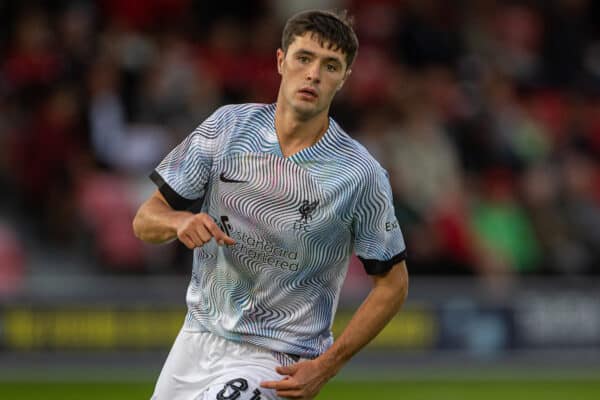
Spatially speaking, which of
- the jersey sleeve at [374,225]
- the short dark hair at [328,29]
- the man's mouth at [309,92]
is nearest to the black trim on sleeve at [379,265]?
the jersey sleeve at [374,225]

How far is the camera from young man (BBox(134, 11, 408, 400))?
5590 millimetres

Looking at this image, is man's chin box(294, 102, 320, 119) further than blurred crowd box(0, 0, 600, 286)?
No

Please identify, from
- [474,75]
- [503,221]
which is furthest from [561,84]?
[503,221]

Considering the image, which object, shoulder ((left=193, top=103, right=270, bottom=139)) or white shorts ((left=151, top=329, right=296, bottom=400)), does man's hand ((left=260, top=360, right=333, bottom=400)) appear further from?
shoulder ((left=193, top=103, right=270, bottom=139))

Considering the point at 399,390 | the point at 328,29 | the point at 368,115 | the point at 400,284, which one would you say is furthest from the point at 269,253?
the point at 368,115

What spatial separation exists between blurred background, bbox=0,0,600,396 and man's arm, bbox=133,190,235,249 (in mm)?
7427

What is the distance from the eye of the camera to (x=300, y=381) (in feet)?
17.8

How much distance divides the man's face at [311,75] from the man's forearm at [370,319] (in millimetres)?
769

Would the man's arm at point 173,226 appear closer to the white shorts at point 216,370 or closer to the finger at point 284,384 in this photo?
the white shorts at point 216,370

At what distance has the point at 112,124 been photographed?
13266 mm

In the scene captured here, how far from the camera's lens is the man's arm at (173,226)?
5.02 m

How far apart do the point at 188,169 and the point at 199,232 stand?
2.19ft

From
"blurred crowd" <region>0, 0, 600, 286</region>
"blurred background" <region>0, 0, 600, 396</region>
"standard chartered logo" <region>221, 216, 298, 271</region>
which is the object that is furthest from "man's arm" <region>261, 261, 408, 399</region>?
"blurred crowd" <region>0, 0, 600, 286</region>

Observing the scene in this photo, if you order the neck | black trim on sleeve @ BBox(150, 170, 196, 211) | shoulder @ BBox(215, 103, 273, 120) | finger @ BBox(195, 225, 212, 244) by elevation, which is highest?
shoulder @ BBox(215, 103, 273, 120)
